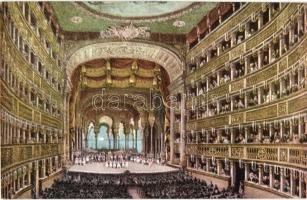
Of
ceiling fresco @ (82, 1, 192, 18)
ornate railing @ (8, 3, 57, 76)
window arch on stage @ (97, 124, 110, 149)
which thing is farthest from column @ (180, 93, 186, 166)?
ornate railing @ (8, 3, 57, 76)

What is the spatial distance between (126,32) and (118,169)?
385 centimetres

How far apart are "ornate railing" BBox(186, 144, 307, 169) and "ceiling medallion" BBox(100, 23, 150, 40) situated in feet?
13.1

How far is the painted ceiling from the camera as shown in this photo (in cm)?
1045

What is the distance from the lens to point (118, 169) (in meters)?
12.0

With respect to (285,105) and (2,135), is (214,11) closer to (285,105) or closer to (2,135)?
(285,105)

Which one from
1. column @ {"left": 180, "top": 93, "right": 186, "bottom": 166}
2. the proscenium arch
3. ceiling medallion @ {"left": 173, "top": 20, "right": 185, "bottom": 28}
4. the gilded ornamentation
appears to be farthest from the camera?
column @ {"left": 180, "top": 93, "right": 186, "bottom": 166}

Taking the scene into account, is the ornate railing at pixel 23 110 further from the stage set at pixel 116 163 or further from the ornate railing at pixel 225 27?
the ornate railing at pixel 225 27

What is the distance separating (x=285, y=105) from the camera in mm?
9297

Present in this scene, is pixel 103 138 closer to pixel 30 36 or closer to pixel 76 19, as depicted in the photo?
pixel 76 19

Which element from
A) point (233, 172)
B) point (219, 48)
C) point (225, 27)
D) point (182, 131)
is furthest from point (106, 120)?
point (225, 27)

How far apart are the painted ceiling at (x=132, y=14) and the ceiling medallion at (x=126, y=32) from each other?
109mm

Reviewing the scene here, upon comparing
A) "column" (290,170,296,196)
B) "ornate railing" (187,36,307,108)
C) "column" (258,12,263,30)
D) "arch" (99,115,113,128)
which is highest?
"column" (258,12,263,30)

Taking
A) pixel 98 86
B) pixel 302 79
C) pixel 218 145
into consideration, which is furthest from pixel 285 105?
pixel 98 86

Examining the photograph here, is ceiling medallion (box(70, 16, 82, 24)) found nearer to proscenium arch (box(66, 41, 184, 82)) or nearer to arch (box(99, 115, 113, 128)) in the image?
proscenium arch (box(66, 41, 184, 82))
